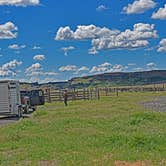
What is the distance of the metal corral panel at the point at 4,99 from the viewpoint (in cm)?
3651

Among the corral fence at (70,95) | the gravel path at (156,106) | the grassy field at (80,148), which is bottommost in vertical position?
the gravel path at (156,106)

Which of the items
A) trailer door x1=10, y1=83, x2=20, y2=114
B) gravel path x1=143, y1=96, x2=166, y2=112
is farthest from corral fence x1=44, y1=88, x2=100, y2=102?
trailer door x1=10, y1=83, x2=20, y2=114

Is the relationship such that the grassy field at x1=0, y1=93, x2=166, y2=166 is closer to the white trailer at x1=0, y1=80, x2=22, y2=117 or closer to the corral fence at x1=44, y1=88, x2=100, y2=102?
the white trailer at x1=0, y1=80, x2=22, y2=117

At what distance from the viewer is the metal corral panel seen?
36513 mm

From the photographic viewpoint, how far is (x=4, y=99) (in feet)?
120

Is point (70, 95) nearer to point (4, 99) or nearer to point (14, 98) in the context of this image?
point (14, 98)

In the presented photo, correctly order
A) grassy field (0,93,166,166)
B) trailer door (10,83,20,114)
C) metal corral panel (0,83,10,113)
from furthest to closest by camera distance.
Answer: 1. trailer door (10,83,20,114)
2. metal corral panel (0,83,10,113)
3. grassy field (0,93,166,166)

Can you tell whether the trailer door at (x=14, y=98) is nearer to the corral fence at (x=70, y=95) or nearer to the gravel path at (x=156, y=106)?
the gravel path at (x=156, y=106)

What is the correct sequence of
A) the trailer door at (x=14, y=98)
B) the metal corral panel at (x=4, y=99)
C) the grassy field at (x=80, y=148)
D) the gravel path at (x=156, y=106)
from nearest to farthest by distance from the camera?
the grassy field at (x=80, y=148), the metal corral panel at (x=4, y=99), the trailer door at (x=14, y=98), the gravel path at (x=156, y=106)

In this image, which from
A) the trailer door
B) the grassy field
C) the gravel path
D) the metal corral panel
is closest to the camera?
the grassy field

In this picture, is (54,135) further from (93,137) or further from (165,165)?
(165,165)

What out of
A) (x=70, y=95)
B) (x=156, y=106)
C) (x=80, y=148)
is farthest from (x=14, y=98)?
(x=70, y=95)

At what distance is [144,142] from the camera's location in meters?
15.4

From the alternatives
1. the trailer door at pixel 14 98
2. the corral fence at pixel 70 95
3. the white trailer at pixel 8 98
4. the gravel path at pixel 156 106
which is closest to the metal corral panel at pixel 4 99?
the white trailer at pixel 8 98
